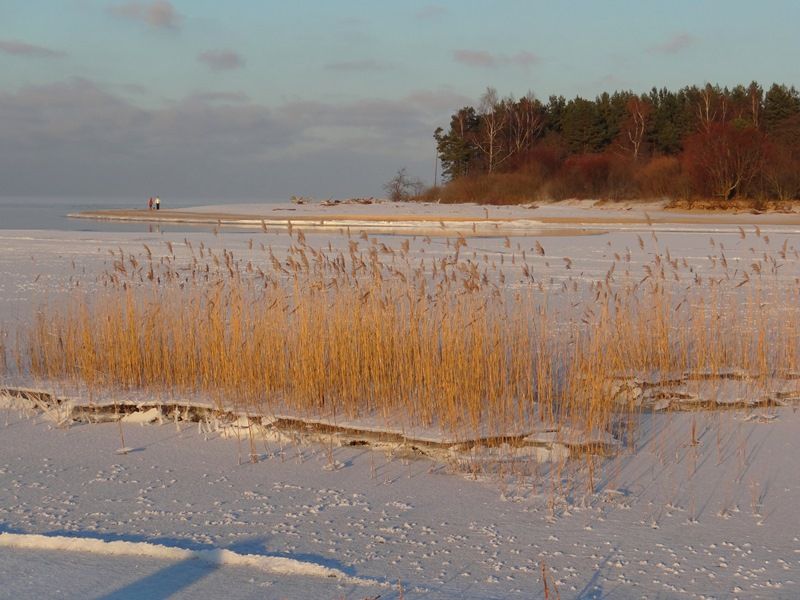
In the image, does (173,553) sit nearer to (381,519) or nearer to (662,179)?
(381,519)

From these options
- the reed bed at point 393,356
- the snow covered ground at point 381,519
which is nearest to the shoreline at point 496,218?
the reed bed at point 393,356

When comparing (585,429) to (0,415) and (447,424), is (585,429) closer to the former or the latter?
(447,424)

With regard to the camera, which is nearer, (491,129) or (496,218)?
(496,218)

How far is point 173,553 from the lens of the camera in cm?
331

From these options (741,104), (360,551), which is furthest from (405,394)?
(741,104)

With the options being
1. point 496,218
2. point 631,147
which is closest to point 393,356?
point 496,218

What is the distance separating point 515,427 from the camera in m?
4.86

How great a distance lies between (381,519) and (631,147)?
45892 mm

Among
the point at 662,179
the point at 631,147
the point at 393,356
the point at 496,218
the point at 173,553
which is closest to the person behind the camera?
the point at 173,553

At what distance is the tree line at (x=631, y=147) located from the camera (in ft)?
106

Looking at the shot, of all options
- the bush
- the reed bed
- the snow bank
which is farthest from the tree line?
the snow bank

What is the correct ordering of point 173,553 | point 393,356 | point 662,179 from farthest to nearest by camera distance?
point 662,179 < point 393,356 < point 173,553

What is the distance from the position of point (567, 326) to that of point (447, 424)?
8.90 ft

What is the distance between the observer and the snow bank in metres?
3.18
